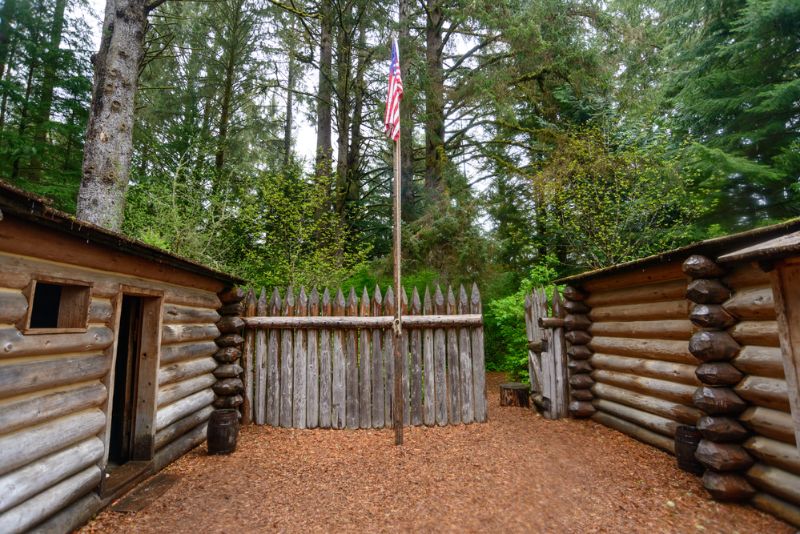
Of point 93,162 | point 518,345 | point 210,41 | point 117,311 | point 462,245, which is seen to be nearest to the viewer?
point 117,311

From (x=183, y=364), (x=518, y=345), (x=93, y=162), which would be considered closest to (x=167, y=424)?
(x=183, y=364)

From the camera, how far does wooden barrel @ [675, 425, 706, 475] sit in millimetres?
3826

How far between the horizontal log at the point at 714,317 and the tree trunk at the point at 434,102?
7.72 m

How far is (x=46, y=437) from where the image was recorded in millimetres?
2725

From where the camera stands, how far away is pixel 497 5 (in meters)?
10.5

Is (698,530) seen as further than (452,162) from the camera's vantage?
No

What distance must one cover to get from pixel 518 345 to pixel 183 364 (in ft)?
22.6

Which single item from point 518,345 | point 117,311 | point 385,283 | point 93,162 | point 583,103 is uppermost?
point 583,103

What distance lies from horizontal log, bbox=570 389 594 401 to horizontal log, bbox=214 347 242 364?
216 inches

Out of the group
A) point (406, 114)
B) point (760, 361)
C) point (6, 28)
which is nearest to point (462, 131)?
point (406, 114)

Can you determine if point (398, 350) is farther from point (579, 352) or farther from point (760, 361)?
point (760, 361)

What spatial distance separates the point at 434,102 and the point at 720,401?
395 inches

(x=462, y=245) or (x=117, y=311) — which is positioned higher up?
(x=462, y=245)

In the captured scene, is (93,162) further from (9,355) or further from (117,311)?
(9,355)
